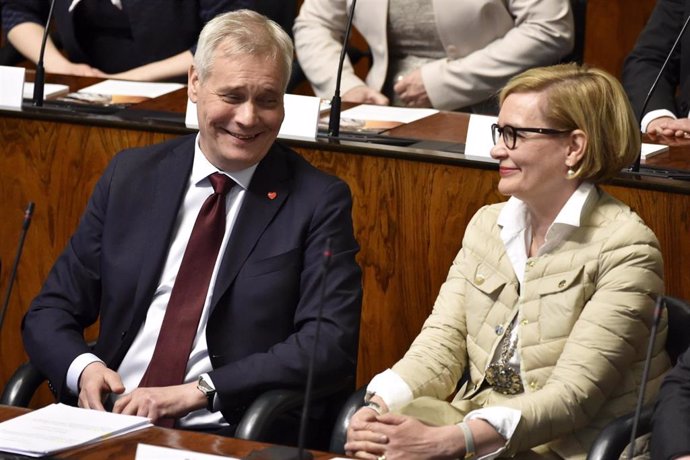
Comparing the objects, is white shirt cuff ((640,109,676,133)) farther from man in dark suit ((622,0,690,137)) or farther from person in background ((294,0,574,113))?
person in background ((294,0,574,113))

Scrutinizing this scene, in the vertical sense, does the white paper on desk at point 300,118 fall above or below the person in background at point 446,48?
below

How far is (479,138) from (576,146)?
22.4 inches

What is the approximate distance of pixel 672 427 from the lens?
2117mm

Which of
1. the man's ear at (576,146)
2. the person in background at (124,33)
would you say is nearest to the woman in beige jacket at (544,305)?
the man's ear at (576,146)

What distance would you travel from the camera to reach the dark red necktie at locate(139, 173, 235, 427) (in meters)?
2.58

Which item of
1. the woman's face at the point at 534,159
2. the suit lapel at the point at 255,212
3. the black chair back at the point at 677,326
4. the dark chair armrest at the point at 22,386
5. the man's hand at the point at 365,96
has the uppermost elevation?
the man's hand at the point at 365,96

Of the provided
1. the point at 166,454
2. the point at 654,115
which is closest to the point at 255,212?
the point at 166,454

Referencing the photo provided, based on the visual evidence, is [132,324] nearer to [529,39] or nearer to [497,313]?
[497,313]

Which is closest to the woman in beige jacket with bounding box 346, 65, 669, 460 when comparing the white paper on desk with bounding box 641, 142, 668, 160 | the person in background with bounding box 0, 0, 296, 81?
the white paper on desk with bounding box 641, 142, 668, 160

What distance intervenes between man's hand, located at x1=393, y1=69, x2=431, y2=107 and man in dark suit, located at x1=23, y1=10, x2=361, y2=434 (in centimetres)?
150

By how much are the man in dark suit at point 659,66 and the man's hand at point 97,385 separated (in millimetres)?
1857

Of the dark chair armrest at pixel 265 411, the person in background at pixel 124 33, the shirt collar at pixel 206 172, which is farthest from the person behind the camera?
the person in background at pixel 124 33

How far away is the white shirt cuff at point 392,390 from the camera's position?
2.43 meters

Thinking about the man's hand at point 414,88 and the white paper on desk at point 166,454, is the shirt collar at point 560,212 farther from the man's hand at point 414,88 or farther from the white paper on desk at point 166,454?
the man's hand at point 414,88
